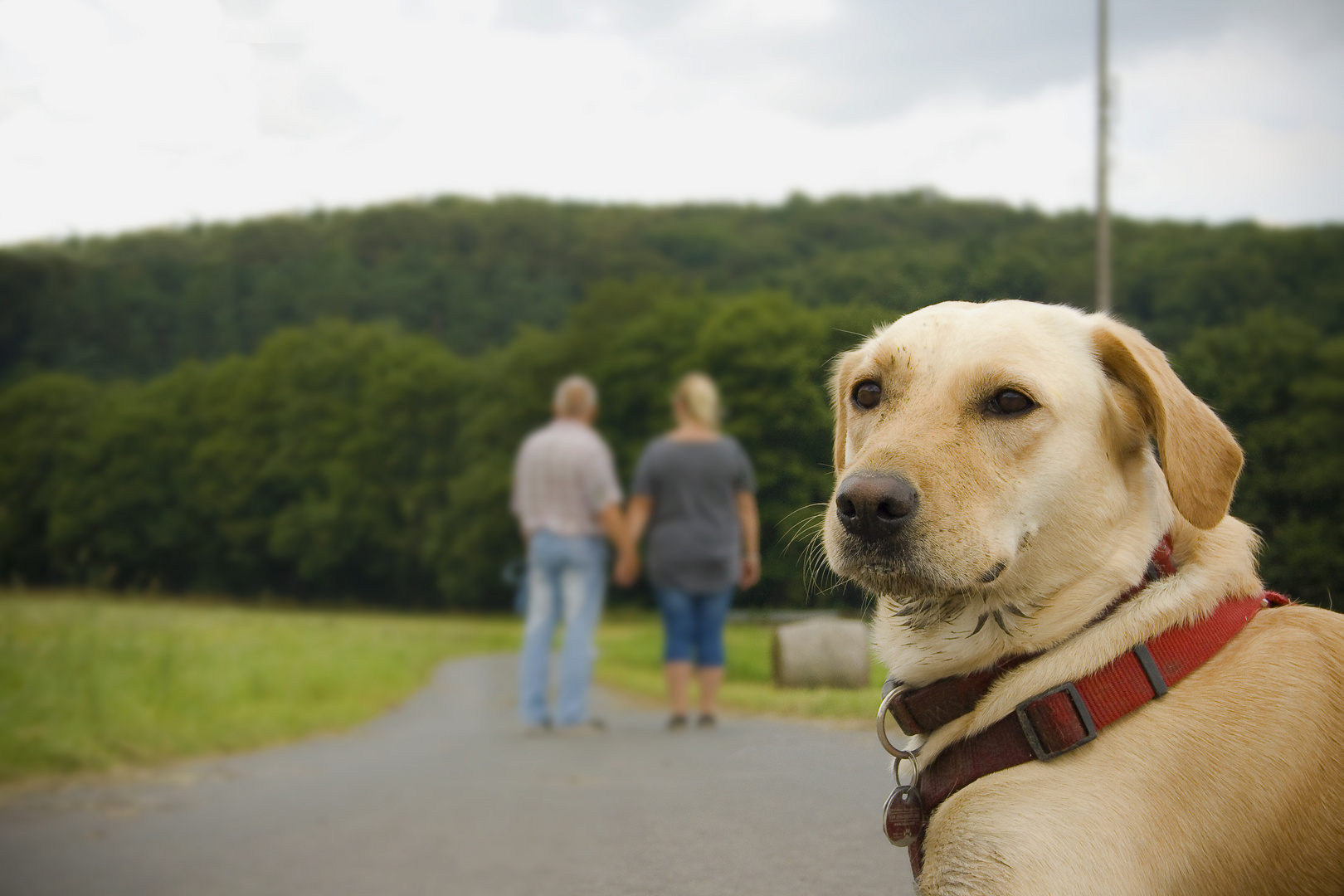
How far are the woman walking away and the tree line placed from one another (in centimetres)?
40

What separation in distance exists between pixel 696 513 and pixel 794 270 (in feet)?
12.8

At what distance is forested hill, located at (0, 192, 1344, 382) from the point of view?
150 inches

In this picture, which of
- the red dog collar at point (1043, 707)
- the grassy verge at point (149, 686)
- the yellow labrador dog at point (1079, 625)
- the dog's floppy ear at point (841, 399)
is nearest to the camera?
the yellow labrador dog at point (1079, 625)

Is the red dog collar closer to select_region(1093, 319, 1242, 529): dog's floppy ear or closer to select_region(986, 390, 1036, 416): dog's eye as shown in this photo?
select_region(1093, 319, 1242, 529): dog's floppy ear

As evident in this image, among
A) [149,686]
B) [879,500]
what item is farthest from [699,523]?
[879,500]

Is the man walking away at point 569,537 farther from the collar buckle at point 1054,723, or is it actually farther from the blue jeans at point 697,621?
the collar buckle at point 1054,723

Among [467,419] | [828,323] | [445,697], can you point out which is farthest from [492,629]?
[828,323]

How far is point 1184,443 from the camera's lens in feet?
7.14

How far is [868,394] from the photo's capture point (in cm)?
254

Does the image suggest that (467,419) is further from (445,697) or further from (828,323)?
(828,323)

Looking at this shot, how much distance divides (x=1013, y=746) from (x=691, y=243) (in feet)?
74.2

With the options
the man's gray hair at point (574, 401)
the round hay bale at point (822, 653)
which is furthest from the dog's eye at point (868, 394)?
the man's gray hair at point (574, 401)

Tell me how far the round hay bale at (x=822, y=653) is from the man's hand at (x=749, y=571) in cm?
91

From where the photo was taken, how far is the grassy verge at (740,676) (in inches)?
219
